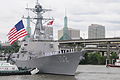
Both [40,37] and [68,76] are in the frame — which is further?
[40,37]

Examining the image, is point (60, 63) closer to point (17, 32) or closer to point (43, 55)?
point (43, 55)

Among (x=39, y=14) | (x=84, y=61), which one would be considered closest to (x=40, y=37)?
(x=39, y=14)

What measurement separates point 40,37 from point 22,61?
6.05 meters

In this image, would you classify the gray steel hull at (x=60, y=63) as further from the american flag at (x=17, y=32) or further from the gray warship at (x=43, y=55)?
the american flag at (x=17, y=32)

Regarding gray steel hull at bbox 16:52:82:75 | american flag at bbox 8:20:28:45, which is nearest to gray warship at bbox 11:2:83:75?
gray steel hull at bbox 16:52:82:75

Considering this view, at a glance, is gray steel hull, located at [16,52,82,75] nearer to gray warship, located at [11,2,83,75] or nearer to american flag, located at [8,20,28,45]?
gray warship, located at [11,2,83,75]

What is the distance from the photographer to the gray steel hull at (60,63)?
139 ft

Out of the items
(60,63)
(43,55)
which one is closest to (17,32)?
(43,55)

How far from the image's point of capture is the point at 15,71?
4478 cm

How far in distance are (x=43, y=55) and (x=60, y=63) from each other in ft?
16.4

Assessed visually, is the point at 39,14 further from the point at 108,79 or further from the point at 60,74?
the point at 108,79

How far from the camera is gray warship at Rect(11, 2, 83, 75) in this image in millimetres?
42500

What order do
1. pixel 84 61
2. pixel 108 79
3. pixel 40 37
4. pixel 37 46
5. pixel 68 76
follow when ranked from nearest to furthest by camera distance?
pixel 108 79 → pixel 68 76 → pixel 37 46 → pixel 40 37 → pixel 84 61

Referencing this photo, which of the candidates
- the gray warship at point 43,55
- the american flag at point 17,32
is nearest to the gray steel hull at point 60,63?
the gray warship at point 43,55
